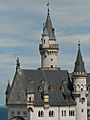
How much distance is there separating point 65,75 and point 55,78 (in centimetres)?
359

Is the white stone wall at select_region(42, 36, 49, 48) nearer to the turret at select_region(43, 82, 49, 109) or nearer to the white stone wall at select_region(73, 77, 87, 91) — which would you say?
the white stone wall at select_region(73, 77, 87, 91)

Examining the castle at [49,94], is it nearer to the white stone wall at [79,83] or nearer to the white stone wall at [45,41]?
the white stone wall at [79,83]

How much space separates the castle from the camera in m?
137

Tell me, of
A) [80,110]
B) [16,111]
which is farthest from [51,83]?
[16,111]

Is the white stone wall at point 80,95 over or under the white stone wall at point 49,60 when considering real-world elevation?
under

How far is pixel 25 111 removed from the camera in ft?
449

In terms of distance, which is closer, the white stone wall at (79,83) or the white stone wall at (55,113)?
the white stone wall at (55,113)

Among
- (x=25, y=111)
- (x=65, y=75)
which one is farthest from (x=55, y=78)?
(x=25, y=111)

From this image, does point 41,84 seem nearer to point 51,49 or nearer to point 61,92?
point 61,92

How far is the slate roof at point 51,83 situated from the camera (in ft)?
454

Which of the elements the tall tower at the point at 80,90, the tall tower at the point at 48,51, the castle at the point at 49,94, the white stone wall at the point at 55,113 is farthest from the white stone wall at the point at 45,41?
the white stone wall at the point at 55,113

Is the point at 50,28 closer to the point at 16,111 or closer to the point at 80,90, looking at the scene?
the point at 80,90

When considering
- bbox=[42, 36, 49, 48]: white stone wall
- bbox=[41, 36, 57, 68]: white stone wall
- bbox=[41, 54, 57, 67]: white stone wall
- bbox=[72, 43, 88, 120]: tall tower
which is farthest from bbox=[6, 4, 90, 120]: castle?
bbox=[42, 36, 49, 48]: white stone wall

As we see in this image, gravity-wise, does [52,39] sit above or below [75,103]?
above
